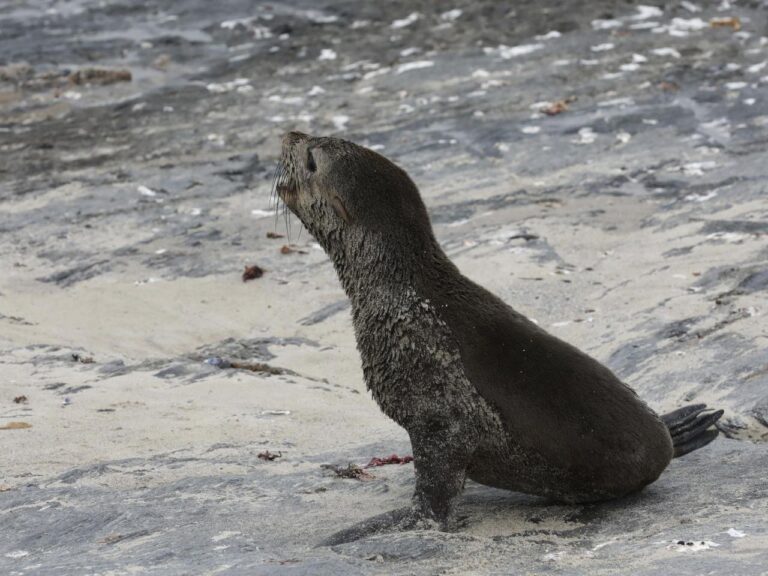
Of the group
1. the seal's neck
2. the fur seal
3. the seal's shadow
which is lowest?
the seal's shadow

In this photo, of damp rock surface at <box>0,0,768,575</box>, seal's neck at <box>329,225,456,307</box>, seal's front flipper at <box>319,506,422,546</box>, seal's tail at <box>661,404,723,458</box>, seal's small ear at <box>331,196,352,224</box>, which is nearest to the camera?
seal's front flipper at <box>319,506,422,546</box>

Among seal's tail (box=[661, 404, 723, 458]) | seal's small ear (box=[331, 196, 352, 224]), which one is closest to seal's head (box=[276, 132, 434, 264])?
seal's small ear (box=[331, 196, 352, 224])

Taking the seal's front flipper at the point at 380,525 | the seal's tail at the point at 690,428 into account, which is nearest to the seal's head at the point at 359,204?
the seal's front flipper at the point at 380,525

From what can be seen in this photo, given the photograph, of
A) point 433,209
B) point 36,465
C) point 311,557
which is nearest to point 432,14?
point 433,209

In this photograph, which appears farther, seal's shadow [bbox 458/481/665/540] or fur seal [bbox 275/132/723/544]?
fur seal [bbox 275/132/723/544]

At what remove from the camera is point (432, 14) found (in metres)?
16.8

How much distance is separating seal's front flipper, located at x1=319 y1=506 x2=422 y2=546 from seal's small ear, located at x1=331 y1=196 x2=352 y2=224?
4.15 feet

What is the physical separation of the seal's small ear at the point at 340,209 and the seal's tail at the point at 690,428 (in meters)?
1.68

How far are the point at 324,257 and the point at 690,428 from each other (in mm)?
4923

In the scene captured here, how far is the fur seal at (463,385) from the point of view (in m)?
5.09

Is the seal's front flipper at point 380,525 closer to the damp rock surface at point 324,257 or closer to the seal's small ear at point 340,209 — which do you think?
the damp rock surface at point 324,257

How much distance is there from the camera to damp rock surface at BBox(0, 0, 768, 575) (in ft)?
16.6

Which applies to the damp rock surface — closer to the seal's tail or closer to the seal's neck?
the seal's tail

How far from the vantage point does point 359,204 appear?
5.41 m
